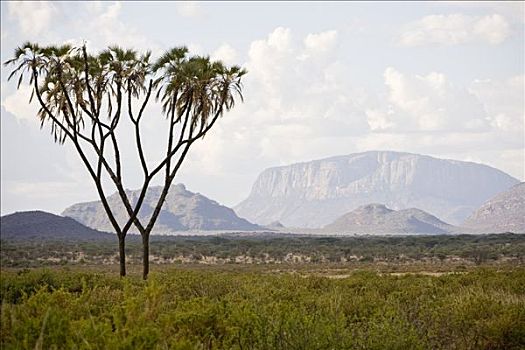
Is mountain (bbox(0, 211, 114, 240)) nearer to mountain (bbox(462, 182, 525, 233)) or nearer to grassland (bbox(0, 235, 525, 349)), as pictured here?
mountain (bbox(462, 182, 525, 233))

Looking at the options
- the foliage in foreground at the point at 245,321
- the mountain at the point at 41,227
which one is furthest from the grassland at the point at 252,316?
the mountain at the point at 41,227

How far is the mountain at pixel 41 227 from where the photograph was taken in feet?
443

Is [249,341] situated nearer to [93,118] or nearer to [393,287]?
[393,287]

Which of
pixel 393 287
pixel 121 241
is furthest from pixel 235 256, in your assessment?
pixel 393 287

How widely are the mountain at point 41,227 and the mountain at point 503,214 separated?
257ft

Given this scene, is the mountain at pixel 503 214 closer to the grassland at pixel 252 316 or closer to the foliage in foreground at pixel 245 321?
the grassland at pixel 252 316

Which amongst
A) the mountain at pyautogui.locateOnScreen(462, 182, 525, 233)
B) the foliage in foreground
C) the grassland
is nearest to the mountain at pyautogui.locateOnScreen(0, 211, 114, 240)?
the mountain at pyautogui.locateOnScreen(462, 182, 525, 233)

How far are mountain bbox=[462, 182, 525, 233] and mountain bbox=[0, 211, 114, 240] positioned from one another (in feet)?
257

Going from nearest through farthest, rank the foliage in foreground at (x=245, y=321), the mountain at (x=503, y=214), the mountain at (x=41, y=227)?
the foliage in foreground at (x=245, y=321) → the mountain at (x=41, y=227) → the mountain at (x=503, y=214)

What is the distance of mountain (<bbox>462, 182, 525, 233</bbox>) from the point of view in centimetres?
13662

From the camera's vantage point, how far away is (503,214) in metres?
162

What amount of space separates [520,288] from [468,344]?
827 centimetres

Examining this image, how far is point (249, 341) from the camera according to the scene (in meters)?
11.8

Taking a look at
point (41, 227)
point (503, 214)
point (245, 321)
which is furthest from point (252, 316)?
point (503, 214)
